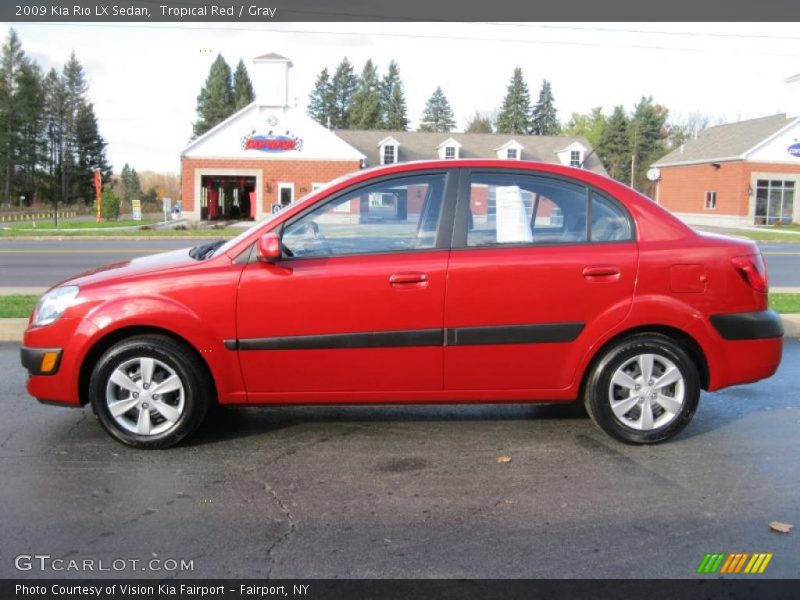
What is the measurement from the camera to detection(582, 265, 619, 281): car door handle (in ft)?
14.9

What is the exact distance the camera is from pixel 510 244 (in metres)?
4.64

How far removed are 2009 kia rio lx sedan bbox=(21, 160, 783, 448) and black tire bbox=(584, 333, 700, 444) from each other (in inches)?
0.5

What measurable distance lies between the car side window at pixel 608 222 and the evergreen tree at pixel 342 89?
9309 centimetres

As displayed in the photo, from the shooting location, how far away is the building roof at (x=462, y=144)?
1907 inches

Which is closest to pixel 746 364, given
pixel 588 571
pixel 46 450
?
pixel 588 571

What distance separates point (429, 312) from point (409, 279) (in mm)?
239

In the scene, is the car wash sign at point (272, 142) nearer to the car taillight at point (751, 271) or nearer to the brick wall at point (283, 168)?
the brick wall at point (283, 168)

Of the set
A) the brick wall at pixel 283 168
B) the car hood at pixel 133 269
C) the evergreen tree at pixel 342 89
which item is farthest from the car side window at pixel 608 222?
the evergreen tree at pixel 342 89

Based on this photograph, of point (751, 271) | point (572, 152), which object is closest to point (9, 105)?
point (572, 152)

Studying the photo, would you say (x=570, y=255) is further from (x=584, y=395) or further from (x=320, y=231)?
(x=320, y=231)

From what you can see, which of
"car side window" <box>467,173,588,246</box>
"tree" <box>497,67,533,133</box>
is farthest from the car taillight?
"tree" <box>497,67,533,133</box>

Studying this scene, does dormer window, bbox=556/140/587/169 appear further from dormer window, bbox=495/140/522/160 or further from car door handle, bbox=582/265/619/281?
car door handle, bbox=582/265/619/281
